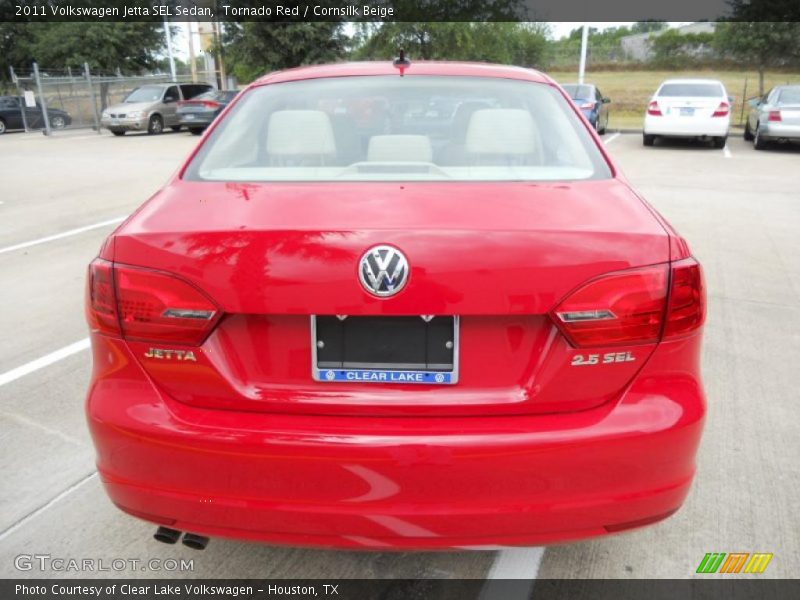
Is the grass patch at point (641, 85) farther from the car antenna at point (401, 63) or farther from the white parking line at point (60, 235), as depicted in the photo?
the car antenna at point (401, 63)

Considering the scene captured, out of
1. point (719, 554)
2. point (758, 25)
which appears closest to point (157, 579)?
point (719, 554)

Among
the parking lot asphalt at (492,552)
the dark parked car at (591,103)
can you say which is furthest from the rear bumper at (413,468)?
the dark parked car at (591,103)

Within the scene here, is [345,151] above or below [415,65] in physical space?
below

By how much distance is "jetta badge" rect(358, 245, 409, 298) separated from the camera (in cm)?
179

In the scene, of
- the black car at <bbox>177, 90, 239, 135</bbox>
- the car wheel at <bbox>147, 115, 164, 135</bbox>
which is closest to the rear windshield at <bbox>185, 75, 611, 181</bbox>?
the black car at <bbox>177, 90, 239, 135</bbox>

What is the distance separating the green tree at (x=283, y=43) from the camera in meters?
34.0

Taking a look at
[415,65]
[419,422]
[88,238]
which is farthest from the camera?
[88,238]

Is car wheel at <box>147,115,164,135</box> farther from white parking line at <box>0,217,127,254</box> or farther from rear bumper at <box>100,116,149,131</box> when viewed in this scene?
white parking line at <box>0,217,127,254</box>

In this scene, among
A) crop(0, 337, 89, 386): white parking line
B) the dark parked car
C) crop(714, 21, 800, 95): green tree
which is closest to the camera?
crop(0, 337, 89, 386): white parking line

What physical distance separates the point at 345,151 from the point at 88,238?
5922 millimetres

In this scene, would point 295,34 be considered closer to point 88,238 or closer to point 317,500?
point 88,238

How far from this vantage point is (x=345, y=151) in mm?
2703

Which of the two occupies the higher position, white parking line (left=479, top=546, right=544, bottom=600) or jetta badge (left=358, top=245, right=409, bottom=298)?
jetta badge (left=358, top=245, right=409, bottom=298)

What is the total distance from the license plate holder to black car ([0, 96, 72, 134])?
29718mm
